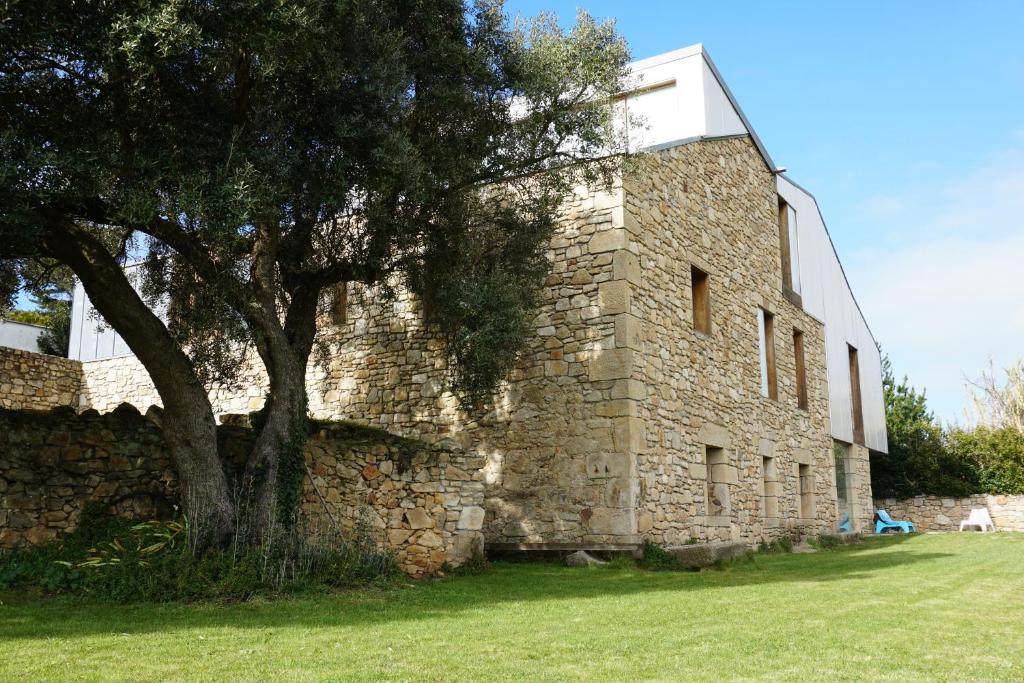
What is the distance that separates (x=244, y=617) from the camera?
6910 millimetres

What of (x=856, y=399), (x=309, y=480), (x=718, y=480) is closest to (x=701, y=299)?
(x=718, y=480)

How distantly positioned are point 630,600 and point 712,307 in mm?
7715

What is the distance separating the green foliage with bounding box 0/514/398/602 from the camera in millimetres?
7801

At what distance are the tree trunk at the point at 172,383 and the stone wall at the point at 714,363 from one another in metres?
5.36

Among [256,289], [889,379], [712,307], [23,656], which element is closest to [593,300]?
[712,307]

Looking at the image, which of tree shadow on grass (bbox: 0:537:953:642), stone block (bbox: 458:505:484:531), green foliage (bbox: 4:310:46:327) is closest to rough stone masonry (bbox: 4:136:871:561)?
stone block (bbox: 458:505:484:531)

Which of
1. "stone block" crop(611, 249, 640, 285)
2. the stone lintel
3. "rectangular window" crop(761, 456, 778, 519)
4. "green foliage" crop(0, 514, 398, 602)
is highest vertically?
"stone block" crop(611, 249, 640, 285)

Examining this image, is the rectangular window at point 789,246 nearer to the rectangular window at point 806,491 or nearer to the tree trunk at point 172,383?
the rectangular window at point 806,491

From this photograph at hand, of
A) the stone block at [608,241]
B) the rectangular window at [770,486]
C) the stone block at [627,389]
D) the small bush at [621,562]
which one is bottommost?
the small bush at [621,562]

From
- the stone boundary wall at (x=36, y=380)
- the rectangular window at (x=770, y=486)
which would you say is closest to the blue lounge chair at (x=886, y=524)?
the rectangular window at (x=770, y=486)

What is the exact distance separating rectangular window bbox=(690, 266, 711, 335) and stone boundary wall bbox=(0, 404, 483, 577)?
17.0 feet

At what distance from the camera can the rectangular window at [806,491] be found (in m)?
18.4

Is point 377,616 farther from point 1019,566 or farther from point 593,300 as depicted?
point 1019,566

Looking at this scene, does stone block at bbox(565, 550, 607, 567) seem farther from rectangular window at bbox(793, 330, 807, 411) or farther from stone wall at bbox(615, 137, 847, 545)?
rectangular window at bbox(793, 330, 807, 411)
